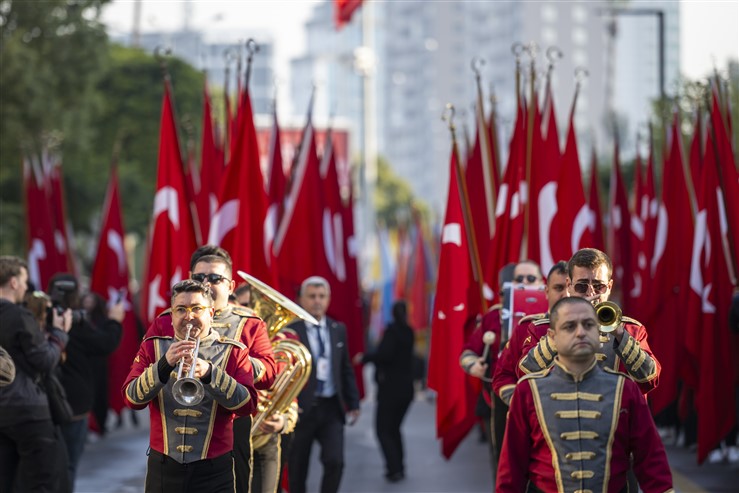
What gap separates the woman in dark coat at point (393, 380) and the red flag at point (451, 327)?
1853mm

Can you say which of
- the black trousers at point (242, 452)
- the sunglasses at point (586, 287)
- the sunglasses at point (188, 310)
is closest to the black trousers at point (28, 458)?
the black trousers at point (242, 452)

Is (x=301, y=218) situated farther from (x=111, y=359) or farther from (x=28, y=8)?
(x=28, y=8)

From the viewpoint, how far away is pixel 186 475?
748cm

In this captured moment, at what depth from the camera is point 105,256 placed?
18.0m

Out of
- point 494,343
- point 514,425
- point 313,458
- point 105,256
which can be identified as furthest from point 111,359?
point 514,425

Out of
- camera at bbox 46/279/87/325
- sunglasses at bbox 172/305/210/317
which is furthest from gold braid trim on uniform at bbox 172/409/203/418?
camera at bbox 46/279/87/325

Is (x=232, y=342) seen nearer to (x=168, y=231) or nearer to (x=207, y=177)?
Result: (x=168, y=231)

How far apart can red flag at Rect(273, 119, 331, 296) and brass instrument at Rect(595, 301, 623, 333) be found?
7.87 meters

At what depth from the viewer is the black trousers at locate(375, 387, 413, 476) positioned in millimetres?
13883

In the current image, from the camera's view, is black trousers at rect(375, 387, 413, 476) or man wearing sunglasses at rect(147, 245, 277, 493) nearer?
man wearing sunglasses at rect(147, 245, 277, 493)

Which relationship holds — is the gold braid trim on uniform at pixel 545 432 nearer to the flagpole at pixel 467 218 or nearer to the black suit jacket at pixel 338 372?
the black suit jacket at pixel 338 372

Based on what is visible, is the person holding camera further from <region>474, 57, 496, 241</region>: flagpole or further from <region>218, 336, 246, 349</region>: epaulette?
<region>474, 57, 496, 241</region>: flagpole

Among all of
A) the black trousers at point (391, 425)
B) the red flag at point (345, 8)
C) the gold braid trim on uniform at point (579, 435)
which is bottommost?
the black trousers at point (391, 425)

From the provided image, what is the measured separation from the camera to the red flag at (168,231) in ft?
42.9
